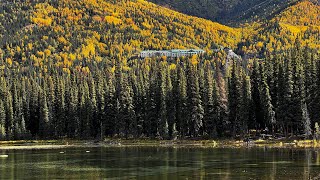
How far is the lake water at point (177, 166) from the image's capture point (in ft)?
218

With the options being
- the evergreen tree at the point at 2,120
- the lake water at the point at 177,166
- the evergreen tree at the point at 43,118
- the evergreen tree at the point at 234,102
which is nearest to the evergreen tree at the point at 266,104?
the evergreen tree at the point at 234,102

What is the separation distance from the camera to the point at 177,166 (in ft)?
256

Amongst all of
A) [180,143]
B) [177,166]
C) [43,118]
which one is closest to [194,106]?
[180,143]

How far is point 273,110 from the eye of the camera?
13138 cm

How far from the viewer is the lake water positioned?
218 ft

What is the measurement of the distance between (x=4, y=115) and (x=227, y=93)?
243 feet

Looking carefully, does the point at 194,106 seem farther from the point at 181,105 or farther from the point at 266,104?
the point at 266,104

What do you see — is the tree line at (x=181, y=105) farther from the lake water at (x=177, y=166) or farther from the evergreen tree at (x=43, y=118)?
the lake water at (x=177, y=166)

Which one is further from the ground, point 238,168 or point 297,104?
point 297,104

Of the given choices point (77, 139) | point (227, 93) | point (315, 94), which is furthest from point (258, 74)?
point (77, 139)

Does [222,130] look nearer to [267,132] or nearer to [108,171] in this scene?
[267,132]

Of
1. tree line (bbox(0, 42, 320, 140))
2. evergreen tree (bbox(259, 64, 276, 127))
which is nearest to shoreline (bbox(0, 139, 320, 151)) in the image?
tree line (bbox(0, 42, 320, 140))

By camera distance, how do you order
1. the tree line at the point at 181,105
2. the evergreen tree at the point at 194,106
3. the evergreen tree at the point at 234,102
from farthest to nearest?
the evergreen tree at the point at 194,106 → the evergreen tree at the point at 234,102 → the tree line at the point at 181,105

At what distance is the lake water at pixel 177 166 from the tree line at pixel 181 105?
3149cm
